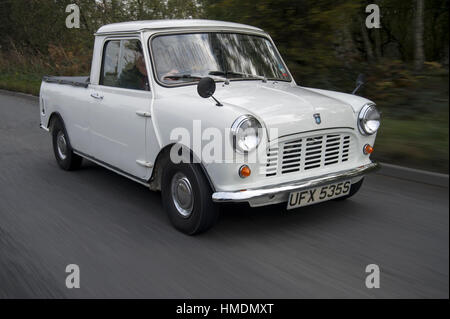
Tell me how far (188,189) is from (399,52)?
11.4m

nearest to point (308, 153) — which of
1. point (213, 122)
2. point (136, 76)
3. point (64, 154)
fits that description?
point (213, 122)

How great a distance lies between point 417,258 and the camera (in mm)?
3469

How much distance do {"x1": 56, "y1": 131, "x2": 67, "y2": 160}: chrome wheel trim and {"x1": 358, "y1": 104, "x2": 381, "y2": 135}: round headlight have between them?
3.84 m

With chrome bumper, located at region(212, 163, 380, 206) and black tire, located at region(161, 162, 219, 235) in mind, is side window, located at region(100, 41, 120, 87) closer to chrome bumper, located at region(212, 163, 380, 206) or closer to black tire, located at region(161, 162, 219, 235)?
black tire, located at region(161, 162, 219, 235)

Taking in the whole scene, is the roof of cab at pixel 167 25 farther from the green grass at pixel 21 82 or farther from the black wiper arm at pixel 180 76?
the green grass at pixel 21 82

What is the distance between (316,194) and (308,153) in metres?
0.34

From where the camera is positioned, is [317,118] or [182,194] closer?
[317,118]

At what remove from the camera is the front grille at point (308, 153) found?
3.81 m

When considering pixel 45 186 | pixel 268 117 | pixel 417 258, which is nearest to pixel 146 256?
pixel 268 117

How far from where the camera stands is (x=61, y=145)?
21.4ft

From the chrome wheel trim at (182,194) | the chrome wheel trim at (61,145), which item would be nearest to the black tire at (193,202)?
the chrome wheel trim at (182,194)

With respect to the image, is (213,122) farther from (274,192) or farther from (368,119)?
(368,119)

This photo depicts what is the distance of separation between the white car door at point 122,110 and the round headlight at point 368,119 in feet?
6.17

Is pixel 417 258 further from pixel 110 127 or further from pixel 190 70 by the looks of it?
pixel 110 127
